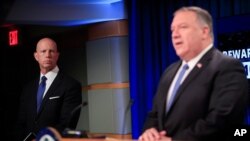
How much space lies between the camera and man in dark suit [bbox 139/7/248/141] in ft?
5.80

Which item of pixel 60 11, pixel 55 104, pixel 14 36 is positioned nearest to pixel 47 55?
pixel 55 104

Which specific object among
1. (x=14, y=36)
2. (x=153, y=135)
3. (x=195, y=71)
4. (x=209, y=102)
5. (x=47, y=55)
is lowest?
(x=153, y=135)

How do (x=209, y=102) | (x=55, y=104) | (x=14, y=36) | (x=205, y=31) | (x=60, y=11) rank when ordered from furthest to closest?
(x=14, y=36) < (x=60, y=11) < (x=55, y=104) < (x=205, y=31) < (x=209, y=102)

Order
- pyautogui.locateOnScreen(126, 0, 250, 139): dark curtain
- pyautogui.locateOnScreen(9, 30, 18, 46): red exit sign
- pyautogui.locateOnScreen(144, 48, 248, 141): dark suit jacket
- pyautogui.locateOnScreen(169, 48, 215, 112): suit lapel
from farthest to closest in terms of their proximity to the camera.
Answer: pyautogui.locateOnScreen(9, 30, 18, 46): red exit sign
pyautogui.locateOnScreen(126, 0, 250, 139): dark curtain
pyautogui.locateOnScreen(169, 48, 215, 112): suit lapel
pyautogui.locateOnScreen(144, 48, 248, 141): dark suit jacket

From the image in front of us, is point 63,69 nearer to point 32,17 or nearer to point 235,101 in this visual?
point 32,17

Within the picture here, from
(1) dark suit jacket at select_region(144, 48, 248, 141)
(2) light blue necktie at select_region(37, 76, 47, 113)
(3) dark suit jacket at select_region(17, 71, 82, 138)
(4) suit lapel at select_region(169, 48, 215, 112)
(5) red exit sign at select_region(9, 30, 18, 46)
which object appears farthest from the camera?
(5) red exit sign at select_region(9, 30, 18, 46)

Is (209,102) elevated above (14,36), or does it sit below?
below

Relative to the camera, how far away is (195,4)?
5.02 metres

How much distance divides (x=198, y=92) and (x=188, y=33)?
0.90ft

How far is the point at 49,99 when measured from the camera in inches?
116

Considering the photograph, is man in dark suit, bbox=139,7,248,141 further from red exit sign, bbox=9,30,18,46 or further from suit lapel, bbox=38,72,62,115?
red exit sign, bbox=9,30,18,46

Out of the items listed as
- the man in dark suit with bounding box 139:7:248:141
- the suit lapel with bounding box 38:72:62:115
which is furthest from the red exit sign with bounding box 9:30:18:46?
the man in dark suit with bounding box 139:7:248:141

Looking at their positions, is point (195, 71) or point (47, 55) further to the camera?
point (47, 55)

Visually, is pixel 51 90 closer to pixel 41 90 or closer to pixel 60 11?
pixel 41 90
